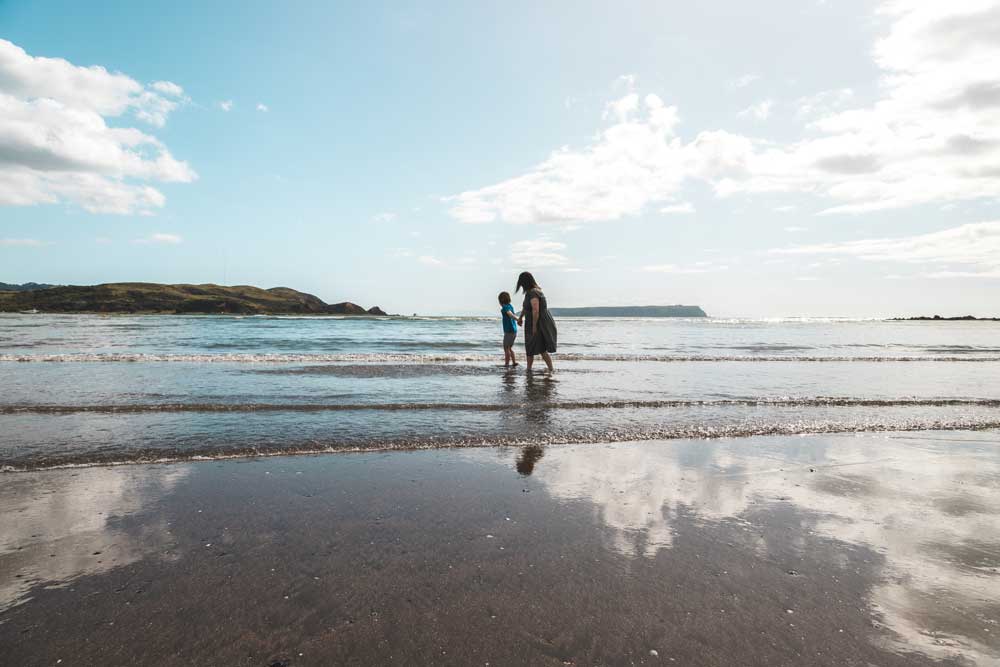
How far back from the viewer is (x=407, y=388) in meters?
12.2

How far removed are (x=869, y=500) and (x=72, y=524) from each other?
7.05 meters

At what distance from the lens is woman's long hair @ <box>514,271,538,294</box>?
14594 mm

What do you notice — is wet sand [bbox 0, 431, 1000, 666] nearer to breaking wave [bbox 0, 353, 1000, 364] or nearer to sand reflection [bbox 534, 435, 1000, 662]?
sand reflection [bbox 534, 435, 1000, 662]

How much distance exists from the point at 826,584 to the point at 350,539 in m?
3.24

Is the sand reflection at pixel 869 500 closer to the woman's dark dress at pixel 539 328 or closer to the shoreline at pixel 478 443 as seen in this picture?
the shoreline at pixel 478 443

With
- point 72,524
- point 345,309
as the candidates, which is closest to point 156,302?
point 345,309

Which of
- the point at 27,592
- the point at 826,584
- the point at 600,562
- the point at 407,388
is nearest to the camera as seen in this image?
the point at 27,592

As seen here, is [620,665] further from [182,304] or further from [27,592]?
[182,304]

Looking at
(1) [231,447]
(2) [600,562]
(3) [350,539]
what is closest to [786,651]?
(2) [600,562]

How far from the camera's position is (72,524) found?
396 centimetres

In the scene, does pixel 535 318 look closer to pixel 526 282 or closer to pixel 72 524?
pixel 526 282

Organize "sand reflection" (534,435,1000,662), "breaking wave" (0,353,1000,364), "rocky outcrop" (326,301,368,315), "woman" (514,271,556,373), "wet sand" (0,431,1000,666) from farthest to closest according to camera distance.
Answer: "rocky outcrop" (326,301,368,315)
"breaking wave" (0,353,1000,364)
"woman" (514,271,556,373)
"sand reflection" (534,435,1000,662)
"wet sand" (0,431,1000,666)

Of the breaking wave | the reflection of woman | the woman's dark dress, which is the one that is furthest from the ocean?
the woman's dark dress

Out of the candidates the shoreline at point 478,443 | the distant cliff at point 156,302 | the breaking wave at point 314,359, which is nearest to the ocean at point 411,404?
the shoreline at point 478,443
